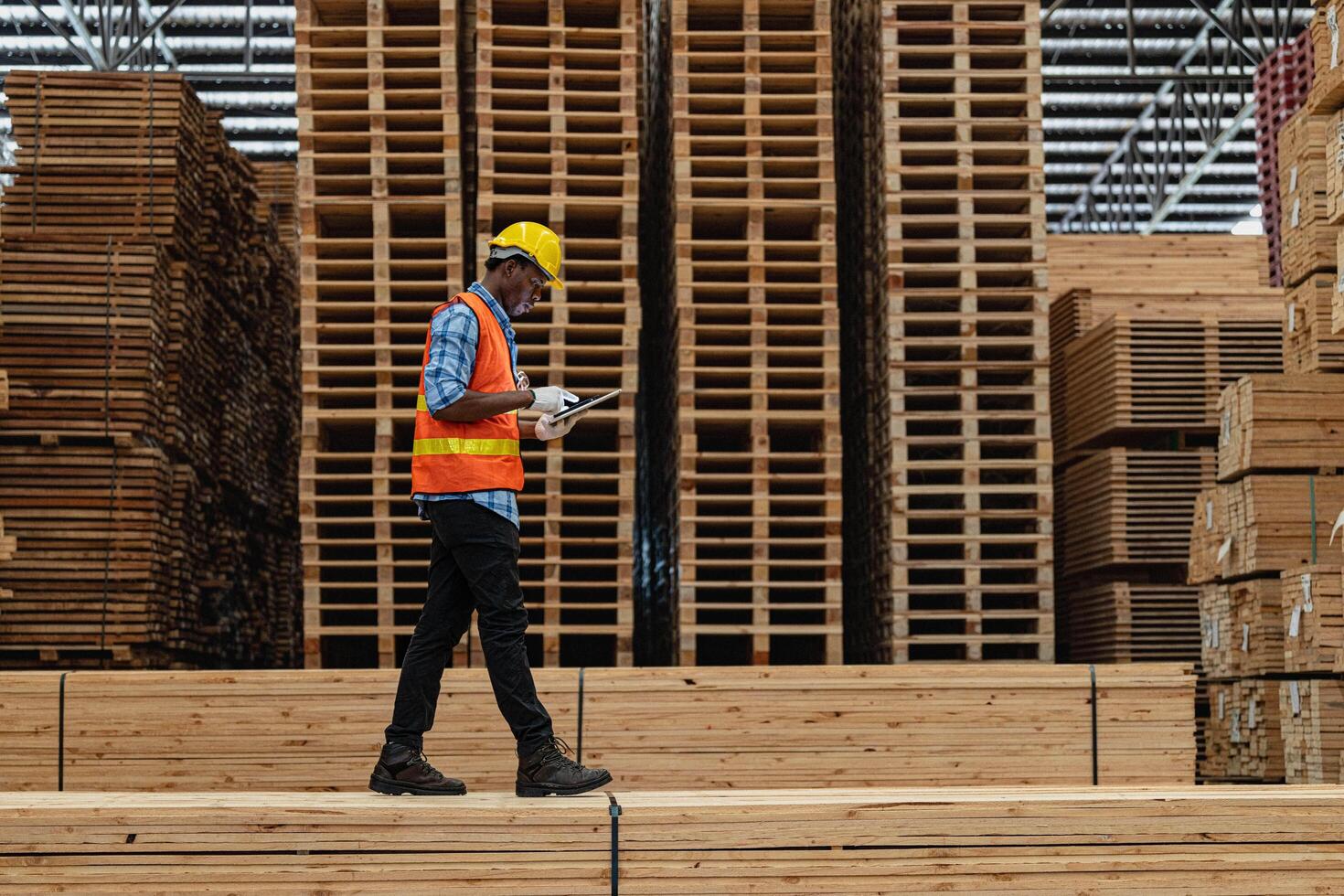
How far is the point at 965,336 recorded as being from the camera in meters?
8.07

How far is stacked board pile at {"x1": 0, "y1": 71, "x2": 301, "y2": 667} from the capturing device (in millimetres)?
8781

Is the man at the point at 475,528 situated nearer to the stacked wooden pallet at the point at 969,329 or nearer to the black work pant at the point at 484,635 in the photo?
the black work pant at the point at 484,635

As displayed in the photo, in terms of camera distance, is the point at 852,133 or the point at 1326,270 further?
the point at 852,133

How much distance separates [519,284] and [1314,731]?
4.72 meters

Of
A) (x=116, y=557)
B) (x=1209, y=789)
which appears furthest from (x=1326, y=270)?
(x=116, y=557)

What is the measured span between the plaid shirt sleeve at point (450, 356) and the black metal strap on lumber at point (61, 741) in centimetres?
239

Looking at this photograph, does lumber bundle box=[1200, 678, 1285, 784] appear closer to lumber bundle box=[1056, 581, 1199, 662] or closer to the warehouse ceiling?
lumber bundle box=[1056, 581, 1199, 662]

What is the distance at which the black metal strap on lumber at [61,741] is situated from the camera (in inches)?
236

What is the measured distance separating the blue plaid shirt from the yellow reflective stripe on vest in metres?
0.10

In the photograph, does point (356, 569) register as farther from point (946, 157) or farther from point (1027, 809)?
point (1027, 809)

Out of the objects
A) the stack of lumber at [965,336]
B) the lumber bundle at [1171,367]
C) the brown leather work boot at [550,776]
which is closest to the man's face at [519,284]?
the brown leather work boot at [550,776]

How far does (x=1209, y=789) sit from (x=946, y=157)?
186 inches

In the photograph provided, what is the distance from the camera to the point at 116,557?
8797 millimetres

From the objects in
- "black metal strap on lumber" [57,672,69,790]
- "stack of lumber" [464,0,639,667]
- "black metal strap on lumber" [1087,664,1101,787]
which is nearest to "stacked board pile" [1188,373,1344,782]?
"black metal strap on lumber" [1087,664,1101,787]
